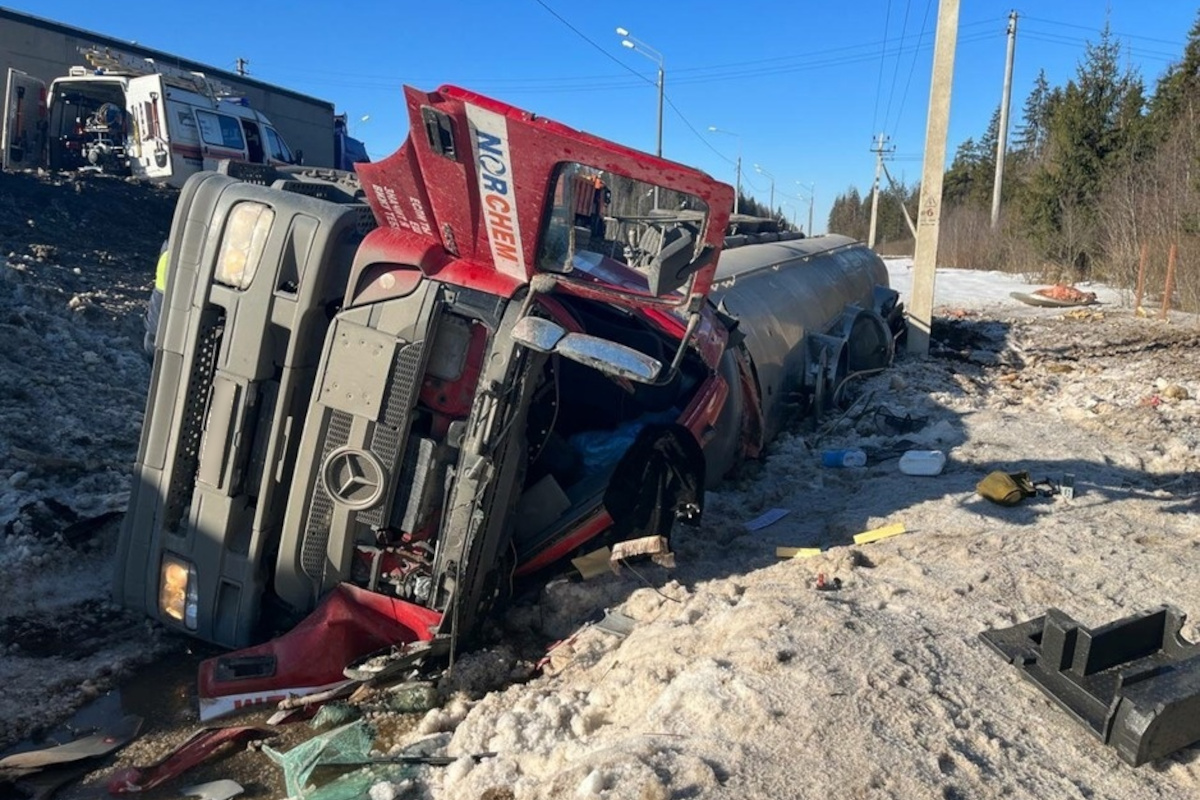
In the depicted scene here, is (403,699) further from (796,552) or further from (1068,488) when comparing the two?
(1068,488)

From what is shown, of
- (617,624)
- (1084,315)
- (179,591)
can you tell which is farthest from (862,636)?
(1084,315)

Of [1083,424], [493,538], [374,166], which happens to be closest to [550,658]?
[493,538]

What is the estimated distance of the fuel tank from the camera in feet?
22.9

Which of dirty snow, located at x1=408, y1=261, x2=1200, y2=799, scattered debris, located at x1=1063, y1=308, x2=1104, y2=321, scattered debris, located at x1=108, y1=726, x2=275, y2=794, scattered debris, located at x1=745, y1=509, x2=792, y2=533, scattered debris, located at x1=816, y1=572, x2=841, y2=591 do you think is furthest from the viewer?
scattered debris, located at x1=1063, y1=308, x2=1104, y2=321

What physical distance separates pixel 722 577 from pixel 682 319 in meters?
1.26

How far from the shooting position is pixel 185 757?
316cm

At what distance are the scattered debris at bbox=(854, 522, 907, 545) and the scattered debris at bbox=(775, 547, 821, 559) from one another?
0.22m

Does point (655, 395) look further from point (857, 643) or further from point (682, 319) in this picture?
point (857, 643)

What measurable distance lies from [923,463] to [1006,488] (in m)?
0.94

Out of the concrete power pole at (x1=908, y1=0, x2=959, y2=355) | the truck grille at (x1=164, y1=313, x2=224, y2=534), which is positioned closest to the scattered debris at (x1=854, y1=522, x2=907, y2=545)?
the truck grille at (x1=164, y1=313, x2=224, y2=534)

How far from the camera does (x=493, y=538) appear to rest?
375 centimetres

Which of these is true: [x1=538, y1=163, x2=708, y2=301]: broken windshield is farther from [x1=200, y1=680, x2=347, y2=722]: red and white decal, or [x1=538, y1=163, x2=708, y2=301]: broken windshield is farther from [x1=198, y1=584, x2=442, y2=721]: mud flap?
[x1=200, y1=680, x2=347, y2=722]: red and white decal

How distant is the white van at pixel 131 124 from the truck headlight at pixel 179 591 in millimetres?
14232

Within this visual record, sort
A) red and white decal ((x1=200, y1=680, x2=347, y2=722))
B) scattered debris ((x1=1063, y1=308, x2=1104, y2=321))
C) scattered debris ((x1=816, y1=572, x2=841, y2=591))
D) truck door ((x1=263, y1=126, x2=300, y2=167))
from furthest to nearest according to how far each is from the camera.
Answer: truck door ((x1=263, y1=126, x2=300, y2=167))
scattered debris ((x1=1063, y1=308, x2=1104, y2=321))
scattered debris ((x1=816, y1=572, x2=841, y2=591))
red and white decal ((x1=200, y1=680, x2=347, y2=722))
